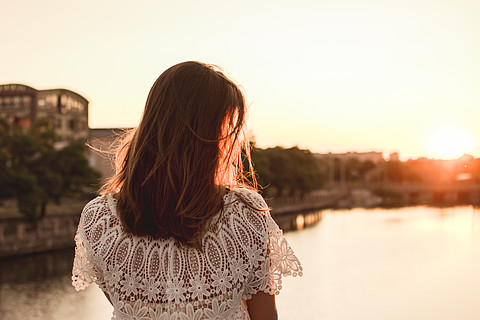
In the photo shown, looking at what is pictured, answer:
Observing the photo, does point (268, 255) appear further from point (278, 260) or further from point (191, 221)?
point (191, 221)

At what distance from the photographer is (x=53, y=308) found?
1425 centimetres

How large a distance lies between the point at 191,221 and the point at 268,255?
0.17 m

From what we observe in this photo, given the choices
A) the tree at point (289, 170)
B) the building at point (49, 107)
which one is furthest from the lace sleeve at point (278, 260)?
the tree at point (289, 170)

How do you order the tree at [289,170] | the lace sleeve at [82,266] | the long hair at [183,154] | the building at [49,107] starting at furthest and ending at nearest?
the tree at [289,170] < the building at [49,107] < the lace sleeve at [82,266] < the long hair at [183,154]

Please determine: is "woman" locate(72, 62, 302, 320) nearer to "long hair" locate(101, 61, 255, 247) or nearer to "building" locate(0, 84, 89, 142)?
"long hair" locate(101, 61, 255, 247)

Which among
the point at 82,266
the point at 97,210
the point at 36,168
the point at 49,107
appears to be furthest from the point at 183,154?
the point at 49,107

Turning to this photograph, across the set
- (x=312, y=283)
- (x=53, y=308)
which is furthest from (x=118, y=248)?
(x=312, y=283)

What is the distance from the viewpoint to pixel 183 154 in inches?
39.8

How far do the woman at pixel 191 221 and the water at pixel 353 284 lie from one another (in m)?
14.0

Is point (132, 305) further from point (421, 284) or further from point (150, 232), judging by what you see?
point (421, 284)

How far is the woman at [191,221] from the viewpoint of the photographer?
3.29ft

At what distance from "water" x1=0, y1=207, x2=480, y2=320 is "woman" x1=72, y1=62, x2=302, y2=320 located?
13970 mm

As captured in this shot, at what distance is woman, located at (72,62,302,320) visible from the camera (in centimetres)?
100

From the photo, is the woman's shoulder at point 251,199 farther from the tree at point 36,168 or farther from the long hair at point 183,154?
the tree at point 36,168
